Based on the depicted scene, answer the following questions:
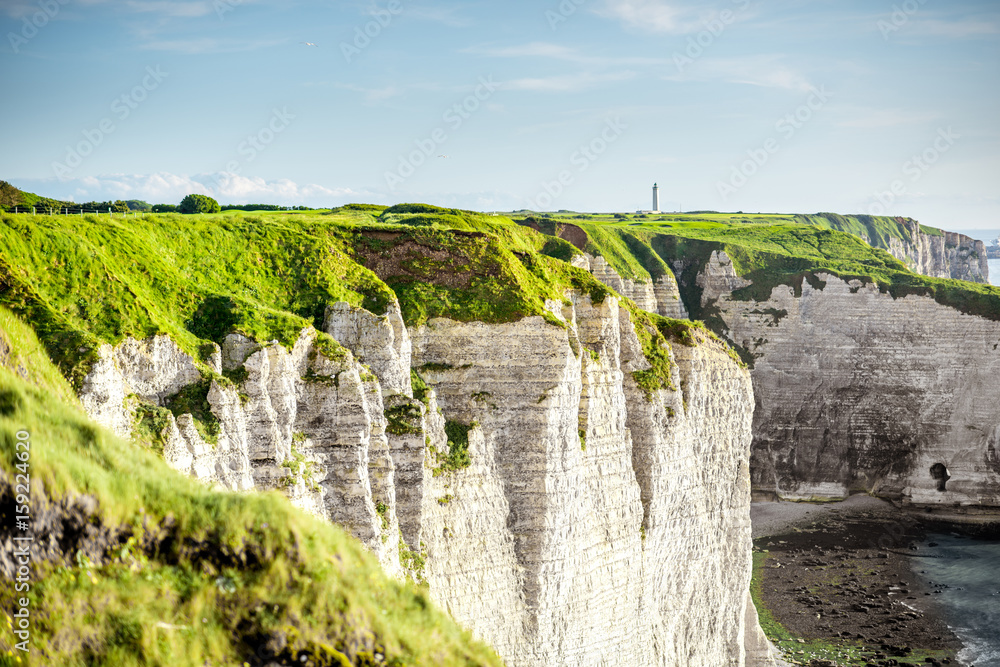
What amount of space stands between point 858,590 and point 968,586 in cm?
778

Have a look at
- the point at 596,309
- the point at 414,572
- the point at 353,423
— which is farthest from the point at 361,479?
the point at 596,309

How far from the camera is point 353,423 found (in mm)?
25906

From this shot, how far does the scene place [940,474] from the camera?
238 feet

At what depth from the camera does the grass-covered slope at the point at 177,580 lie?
10.2 m

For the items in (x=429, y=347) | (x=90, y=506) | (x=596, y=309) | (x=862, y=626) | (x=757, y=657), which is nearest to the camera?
(x=90, y=506)

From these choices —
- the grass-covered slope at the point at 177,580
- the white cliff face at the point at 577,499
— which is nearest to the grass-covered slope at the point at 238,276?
the white cliff face at the point at 577,499

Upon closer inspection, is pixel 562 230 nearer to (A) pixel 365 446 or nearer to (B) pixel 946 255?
(A) pixel 365 446

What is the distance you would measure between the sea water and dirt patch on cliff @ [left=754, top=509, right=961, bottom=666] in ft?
2.58

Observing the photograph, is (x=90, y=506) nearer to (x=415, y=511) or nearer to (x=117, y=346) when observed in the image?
(x=117, y=346)

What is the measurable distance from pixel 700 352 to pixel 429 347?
1515cm

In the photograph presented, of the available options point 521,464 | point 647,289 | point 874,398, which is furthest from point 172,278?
point 874,398

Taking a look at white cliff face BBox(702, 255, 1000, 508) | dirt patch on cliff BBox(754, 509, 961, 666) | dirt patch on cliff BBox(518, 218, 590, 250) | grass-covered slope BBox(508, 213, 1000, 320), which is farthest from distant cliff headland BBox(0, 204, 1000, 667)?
grass-covered slope BBox(508, 213, 1000, 320)

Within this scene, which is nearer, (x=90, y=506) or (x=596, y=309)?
(x=90, y=506)

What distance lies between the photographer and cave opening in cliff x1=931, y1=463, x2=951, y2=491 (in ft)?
237
